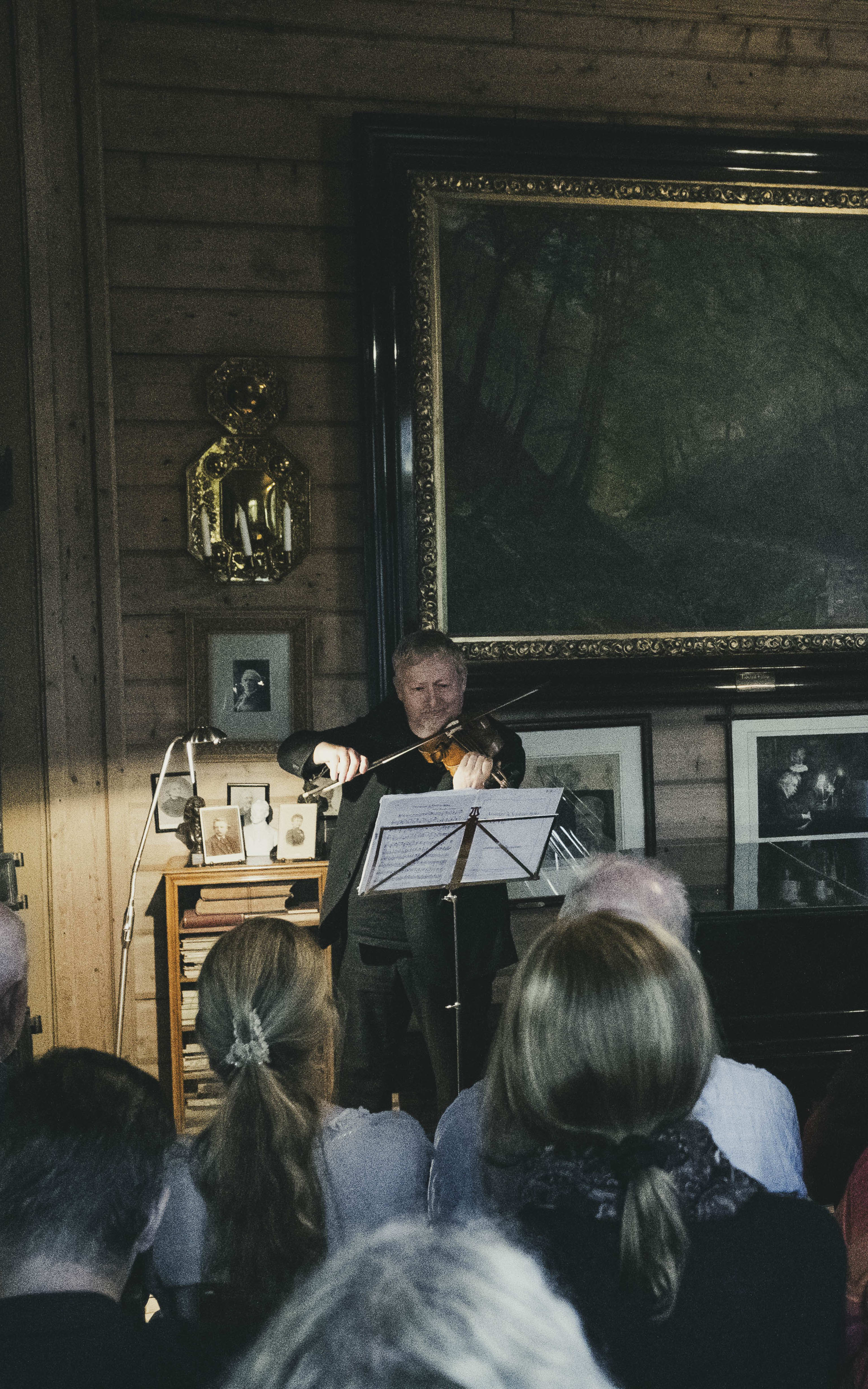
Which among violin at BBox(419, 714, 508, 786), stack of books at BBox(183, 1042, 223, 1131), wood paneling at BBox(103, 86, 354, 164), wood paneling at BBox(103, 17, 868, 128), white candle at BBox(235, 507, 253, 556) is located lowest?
stack of books at BBox(183, 1042, 223, 1131)

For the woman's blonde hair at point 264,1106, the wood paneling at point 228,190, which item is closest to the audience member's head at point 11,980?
the woman's blonde hair at point 264,1106

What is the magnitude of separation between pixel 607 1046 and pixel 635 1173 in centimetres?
12

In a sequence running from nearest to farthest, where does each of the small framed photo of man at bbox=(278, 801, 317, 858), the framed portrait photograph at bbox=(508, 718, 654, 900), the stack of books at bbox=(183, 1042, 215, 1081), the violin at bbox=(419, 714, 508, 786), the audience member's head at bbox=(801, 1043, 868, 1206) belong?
the audience member's head at bbox=(801, 1043, 868, 1206) → the violin at bbox=(419, 714, 508, 786) → the stack of books at bbox=(183, 1042, 215, 1081) → the small framed photo of man at bbox=(278, 801, 317, 858) → the framed portrait photograph at bbox=(508, 718, 654, 900)

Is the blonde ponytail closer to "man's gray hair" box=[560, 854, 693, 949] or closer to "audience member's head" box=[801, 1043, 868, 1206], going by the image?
"man's gray hair" box=[560, 854, 693, 949]

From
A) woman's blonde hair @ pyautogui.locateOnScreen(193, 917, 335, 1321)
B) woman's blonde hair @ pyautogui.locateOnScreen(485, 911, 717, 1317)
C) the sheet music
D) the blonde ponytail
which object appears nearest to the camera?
the blonde ponytail

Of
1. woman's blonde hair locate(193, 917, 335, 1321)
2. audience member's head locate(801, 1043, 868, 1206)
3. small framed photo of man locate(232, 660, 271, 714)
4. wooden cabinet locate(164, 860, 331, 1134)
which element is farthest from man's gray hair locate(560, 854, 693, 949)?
small framed photo of man locate(232, 660, 271, 714)

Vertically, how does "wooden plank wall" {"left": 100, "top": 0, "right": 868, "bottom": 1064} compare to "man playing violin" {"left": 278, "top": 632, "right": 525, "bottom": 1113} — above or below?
above

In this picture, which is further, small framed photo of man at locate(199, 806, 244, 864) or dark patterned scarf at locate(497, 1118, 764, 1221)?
small framed photo of man at locate(199, 806, 244, 864)

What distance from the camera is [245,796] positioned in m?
3.35

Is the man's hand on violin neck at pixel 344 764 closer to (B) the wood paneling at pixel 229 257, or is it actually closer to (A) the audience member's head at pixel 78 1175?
(B) the wood paneling at pixel 229 257

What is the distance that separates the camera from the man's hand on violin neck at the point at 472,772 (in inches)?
102

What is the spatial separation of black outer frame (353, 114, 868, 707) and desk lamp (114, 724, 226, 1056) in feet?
1.75

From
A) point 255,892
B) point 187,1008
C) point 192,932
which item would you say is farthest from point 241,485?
point 187,1008

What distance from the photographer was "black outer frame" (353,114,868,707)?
3287 mm
